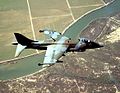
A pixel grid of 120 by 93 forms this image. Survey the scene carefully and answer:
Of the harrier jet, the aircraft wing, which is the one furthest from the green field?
the aircraft wing

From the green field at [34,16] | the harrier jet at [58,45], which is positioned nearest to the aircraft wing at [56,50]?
the harrier jet at [58,45]

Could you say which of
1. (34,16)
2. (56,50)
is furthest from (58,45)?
(34,16)

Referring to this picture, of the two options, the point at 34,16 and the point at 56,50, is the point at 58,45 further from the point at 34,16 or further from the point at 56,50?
the point at 34,16

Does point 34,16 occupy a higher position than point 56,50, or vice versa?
point 56,50

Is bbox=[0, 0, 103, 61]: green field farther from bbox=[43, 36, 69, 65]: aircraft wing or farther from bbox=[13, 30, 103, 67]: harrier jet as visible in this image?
bbox=[43, 36, 69, 65]: aircraft wing

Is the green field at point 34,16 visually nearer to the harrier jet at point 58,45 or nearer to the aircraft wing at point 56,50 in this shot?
the harrier jet at point 58,45
